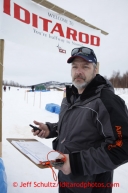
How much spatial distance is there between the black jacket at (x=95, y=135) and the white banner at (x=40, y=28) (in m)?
1.94

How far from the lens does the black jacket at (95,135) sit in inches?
49.9

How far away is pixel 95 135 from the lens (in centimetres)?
145

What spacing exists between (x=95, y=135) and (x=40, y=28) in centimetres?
274

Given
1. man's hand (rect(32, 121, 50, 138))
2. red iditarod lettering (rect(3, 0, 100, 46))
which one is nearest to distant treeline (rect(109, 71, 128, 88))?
red iditarod lettering (rect(3, 0, 100, 46))

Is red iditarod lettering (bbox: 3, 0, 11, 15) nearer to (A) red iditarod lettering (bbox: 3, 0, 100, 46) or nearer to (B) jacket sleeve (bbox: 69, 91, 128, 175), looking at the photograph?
(A) red iditarod lettering (bbox: 3, 0, 100, 46)

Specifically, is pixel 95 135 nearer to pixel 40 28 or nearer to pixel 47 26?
pixel 40 28

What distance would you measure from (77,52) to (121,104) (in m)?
0.81

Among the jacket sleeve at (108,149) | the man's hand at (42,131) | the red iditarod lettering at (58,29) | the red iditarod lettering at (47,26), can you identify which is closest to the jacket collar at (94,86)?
the jacket sleeve at (108,149)

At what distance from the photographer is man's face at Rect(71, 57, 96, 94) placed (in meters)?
1.69

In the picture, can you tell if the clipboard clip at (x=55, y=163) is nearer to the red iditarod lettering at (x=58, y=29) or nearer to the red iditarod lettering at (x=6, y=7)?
the red iditarod lettering at (x=6, y=7)

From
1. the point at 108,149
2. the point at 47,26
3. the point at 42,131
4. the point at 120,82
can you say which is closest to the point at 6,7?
the point at 47,26

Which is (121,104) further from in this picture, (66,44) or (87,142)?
(66,44)

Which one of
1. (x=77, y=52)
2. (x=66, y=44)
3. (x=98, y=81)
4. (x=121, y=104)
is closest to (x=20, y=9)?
(x=66, y=44)

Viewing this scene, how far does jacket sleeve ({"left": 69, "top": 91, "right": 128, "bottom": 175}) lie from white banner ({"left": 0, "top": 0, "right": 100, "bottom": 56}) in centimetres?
233
